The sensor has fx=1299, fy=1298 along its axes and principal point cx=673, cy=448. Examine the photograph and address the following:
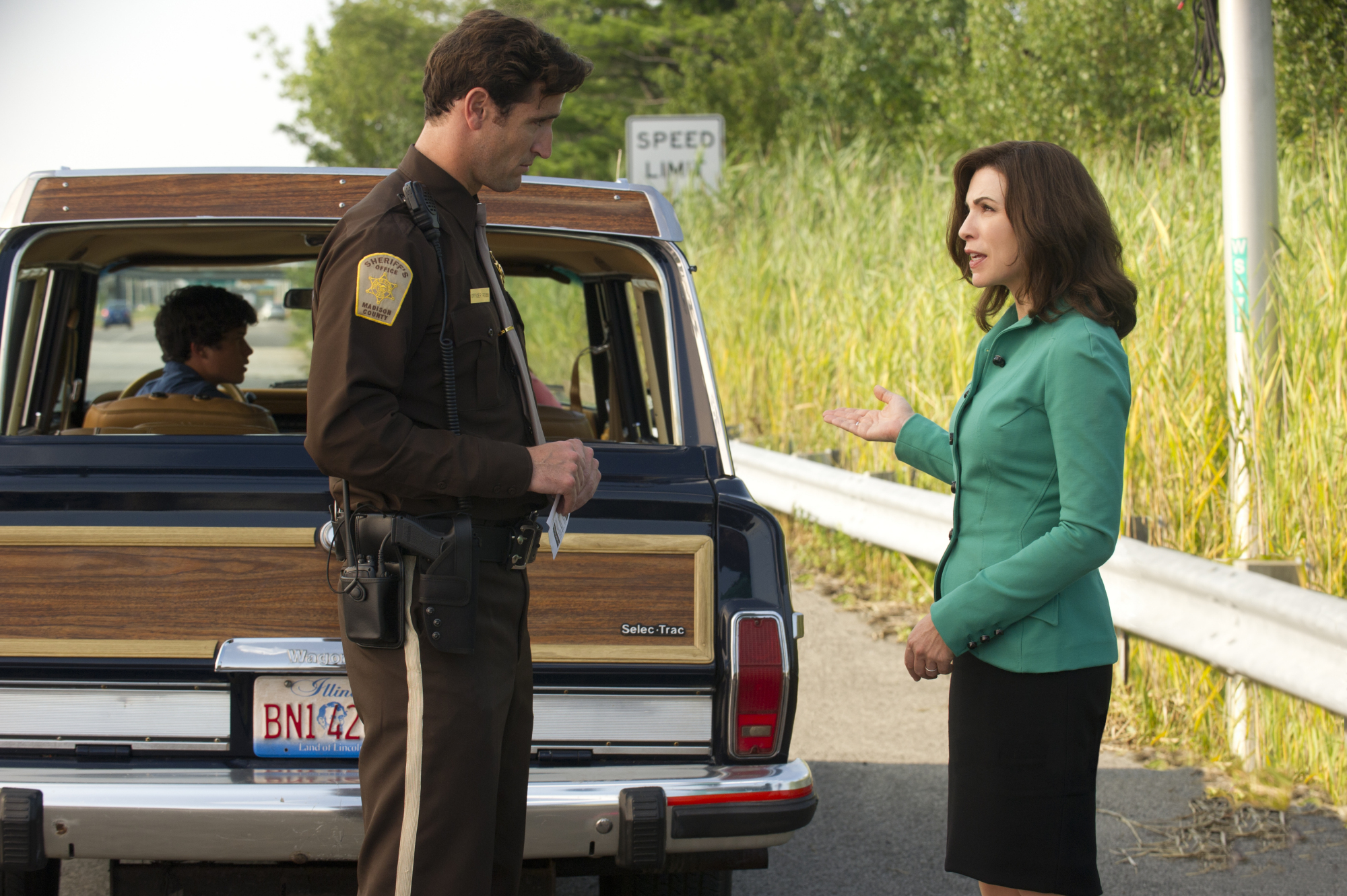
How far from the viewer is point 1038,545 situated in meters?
2.24

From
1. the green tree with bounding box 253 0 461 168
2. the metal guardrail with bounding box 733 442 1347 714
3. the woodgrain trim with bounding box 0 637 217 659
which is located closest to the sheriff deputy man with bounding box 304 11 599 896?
the woodgrain trim with bounding box 0 637 217 659

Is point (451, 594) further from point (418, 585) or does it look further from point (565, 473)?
point (565, 473)

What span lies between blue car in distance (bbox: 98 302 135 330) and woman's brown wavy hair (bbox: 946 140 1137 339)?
72431 mm

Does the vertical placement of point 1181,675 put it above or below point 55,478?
below

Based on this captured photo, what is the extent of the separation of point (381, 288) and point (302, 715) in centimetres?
114

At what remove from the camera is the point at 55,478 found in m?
2.86

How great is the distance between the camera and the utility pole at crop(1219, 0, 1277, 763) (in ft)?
15.9

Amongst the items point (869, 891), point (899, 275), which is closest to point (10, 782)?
point (869, 891)

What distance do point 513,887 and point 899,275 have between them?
6793 mm

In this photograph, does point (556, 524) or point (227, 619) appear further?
Answer: point (227, 619)

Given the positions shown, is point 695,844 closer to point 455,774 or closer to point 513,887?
point 513,887

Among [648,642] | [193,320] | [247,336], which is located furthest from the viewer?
[247,336]

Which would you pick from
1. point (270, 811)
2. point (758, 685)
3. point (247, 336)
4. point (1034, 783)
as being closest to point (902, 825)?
point (758, 685)

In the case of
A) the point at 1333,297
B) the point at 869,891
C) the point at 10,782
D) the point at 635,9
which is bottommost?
the point at 869,891
